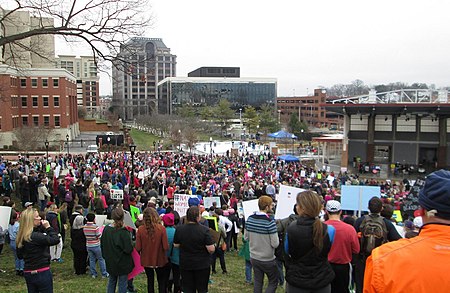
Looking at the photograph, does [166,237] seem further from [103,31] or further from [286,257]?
[103,31]

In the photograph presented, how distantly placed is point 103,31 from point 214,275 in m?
8.09

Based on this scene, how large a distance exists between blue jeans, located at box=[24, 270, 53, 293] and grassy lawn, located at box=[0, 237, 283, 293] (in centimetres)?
157

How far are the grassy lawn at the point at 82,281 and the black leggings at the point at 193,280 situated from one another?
5.92 feet

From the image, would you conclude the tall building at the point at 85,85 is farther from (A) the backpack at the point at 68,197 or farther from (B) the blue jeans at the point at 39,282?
(B) the blue jeans at the point at 39,282

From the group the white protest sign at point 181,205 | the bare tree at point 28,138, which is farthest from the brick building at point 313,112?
the white protest sign at point 181,205

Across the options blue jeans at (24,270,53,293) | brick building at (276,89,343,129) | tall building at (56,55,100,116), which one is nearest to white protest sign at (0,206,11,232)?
blue jeans at (24,270,53,293)

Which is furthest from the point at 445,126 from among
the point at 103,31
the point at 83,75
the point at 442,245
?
the point at 83,75

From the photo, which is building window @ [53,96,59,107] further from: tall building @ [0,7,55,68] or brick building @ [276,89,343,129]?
brick building @ [276,89,343,129]

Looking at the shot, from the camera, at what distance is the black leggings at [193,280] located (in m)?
5.92

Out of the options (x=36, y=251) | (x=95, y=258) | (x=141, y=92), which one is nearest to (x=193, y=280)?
(x=36, y=251)

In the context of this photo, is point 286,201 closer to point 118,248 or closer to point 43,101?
point 118,248

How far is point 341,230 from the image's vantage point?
5.20 m

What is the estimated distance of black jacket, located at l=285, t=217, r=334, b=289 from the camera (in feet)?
14.6

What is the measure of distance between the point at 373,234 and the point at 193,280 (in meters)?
2.54
